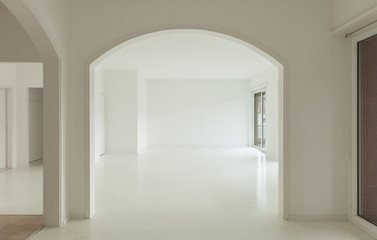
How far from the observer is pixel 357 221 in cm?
405

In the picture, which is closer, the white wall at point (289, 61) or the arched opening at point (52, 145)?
the arched opening at point (52, 145)

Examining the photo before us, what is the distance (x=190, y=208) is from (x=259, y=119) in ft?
29.7

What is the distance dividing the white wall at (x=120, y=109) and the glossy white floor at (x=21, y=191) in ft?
10.7

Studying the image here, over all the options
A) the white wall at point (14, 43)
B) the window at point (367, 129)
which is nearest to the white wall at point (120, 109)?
the white wall at point (14, 43)

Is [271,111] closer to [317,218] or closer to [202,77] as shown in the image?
[202,77]

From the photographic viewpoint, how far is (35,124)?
9.75 m

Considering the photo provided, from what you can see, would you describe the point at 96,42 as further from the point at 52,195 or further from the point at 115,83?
the point at 115,83

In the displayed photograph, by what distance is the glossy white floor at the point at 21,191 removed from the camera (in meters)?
4.80

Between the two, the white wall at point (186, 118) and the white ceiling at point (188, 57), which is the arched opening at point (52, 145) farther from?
the white wall at point (186, 118)

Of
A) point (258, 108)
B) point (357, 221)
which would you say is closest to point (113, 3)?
point (357, 221)

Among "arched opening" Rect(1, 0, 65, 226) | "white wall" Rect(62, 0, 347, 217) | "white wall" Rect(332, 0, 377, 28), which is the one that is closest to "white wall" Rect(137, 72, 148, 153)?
"white wall" Rect(62, 0, 347, 217)

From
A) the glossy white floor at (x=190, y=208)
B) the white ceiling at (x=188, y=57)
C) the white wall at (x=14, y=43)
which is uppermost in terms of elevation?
the white ceiling at (x=188, y=57)

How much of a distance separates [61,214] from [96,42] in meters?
2.22

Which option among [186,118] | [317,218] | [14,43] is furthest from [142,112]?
[317,218]
